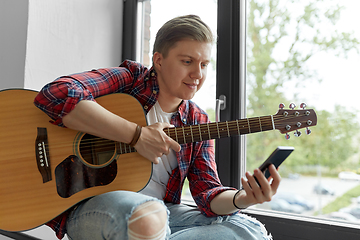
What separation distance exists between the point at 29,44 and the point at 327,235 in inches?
65.4

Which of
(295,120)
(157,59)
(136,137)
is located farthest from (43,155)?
(295,120)

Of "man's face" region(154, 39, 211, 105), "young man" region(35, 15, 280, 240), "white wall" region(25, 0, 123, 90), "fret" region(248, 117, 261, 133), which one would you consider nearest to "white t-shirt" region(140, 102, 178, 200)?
"young man" region(35, 15, 280, 240)

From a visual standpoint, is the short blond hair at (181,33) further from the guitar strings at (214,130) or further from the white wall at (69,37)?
the white wall at (69,37)

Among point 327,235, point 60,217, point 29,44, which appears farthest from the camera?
point 29,44

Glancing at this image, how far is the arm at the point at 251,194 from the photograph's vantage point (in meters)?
0.88

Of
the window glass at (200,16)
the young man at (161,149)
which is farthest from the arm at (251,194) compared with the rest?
the window glass at (200,16)

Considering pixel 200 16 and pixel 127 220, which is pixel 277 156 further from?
pixel 200 16

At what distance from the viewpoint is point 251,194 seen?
3.01 feet

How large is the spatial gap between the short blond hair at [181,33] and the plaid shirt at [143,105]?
0.12 m

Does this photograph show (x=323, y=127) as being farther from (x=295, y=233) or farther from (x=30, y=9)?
(x=30, y=9)

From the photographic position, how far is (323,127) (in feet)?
4.31

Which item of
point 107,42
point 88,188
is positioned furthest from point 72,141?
point 107,42

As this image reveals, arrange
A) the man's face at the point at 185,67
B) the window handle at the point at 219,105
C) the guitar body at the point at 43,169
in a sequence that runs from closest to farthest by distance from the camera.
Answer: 1. the guitar body at the point at 43,169
2. the man's face at the point at 185,67
3. the window handle at the point at 219,105

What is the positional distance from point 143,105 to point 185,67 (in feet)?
0.75
